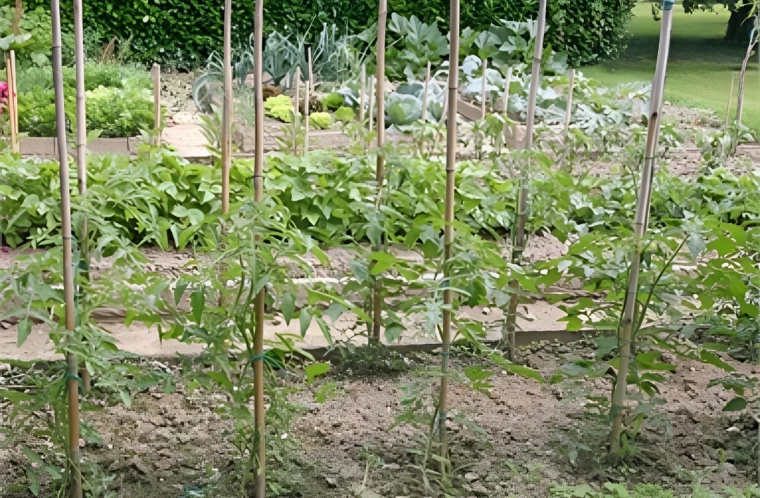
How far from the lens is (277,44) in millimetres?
9070

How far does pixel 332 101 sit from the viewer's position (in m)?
8.11

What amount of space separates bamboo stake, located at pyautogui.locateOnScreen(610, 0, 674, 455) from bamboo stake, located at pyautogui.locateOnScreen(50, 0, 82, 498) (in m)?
1.54

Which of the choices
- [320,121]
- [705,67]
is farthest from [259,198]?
[705,67]

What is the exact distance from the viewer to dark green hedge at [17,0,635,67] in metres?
10.1

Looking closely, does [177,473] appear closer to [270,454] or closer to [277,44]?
[270,454]

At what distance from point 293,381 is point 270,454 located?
71 cm

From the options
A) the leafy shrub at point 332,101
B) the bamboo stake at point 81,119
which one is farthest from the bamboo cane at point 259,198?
the leafy shrub at point 332,101

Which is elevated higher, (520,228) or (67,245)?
(67,245)

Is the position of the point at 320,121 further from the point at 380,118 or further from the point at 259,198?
the point at 259,198

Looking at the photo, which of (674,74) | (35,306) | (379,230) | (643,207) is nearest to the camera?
(35,306)

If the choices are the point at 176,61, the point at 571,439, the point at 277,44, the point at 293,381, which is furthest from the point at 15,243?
the point at 176,61

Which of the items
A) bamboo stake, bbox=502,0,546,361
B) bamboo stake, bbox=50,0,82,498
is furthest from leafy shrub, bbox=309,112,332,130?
bamboo stake, bbox=50,0,82,498

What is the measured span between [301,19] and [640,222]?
326 inches

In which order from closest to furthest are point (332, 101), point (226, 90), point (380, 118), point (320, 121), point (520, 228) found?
point (226, 90), point (380, 118), point (520, 228), point (320, 121), point (332, 101)
